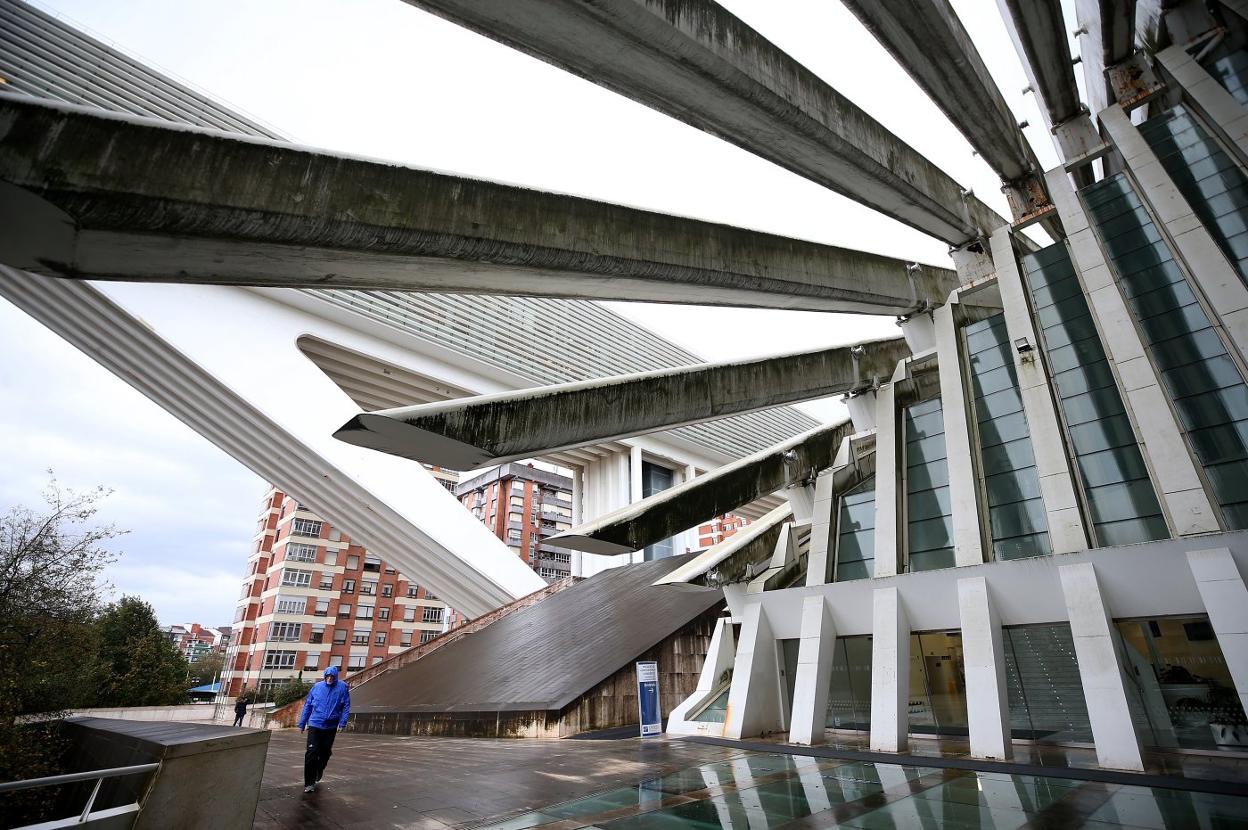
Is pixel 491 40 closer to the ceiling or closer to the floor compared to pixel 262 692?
closer to the ceiling

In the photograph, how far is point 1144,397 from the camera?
926 cm

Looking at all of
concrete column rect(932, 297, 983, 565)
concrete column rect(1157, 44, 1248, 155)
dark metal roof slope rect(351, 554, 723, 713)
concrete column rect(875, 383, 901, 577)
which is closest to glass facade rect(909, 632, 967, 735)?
concrete column rect(875, 383, 901, 577)

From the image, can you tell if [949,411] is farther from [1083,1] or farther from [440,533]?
[440,533]

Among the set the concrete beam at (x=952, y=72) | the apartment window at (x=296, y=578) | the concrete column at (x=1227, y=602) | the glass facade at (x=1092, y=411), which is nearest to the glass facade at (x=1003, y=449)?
the glass facade at (x=1092, y=411)

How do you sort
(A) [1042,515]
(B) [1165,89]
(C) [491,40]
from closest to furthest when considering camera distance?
(C) [491,40] < (A) [1042,515] < (B) [1165,89]

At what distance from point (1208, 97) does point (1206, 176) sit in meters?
Answer: 1.58

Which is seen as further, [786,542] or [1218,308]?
[786,542]

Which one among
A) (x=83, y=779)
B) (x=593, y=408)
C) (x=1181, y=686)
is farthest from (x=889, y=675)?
(x=83, y=779)

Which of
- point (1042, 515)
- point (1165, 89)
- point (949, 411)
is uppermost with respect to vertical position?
point (1165, 89)

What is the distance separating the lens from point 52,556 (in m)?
8.86

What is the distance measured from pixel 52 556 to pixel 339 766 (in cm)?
532

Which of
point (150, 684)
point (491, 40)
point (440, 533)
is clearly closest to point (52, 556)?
point (491, 40)

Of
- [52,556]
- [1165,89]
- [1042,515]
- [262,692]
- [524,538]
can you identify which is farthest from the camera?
[524,538]

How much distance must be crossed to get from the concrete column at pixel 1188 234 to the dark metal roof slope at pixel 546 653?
1041 centimetres
